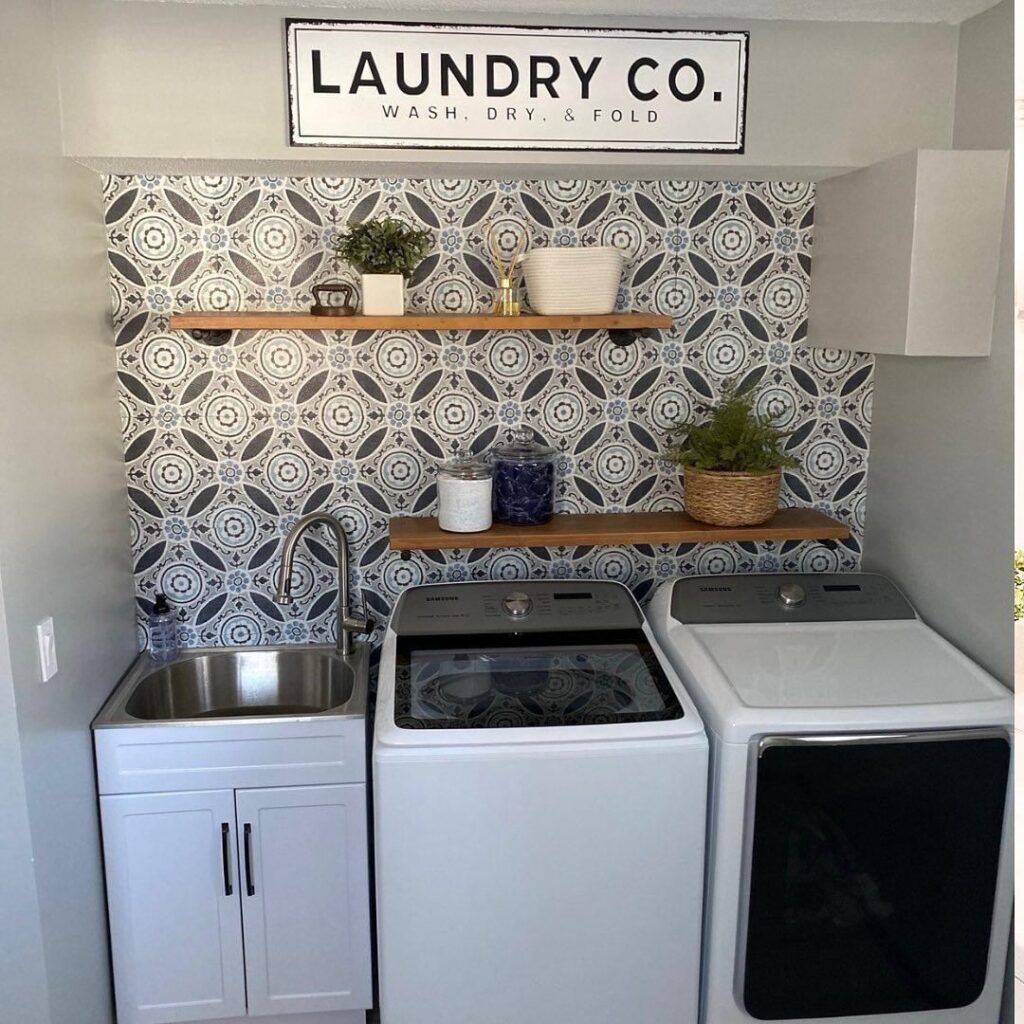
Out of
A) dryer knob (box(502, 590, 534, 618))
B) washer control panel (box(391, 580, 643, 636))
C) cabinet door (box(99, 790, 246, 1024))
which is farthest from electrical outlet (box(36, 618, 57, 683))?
dryer knob (box(502, 590, 534, 618))

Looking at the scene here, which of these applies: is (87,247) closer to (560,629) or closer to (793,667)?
(560,629)

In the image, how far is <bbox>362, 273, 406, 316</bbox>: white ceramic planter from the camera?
2334mm

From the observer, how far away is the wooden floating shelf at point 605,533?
2434mm

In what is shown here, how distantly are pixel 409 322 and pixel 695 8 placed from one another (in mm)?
905

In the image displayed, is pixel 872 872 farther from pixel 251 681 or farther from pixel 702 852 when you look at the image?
pixel 251 681

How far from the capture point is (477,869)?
2.05 metres

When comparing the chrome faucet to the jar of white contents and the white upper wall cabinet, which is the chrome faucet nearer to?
the jar of white contents

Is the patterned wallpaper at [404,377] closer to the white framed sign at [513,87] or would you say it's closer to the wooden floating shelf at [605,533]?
the wooden floating shelf at [605,533]

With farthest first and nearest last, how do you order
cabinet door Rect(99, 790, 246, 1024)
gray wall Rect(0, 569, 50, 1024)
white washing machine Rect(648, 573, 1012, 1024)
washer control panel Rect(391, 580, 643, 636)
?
washer control panel Rect(391, 580, 643, 636) → cabinet door Rect(99, 790, 246, 1024) → white washing machine Rect(648, 573, 1012, 1024) → gray wall Rect(0, 569, 50, 1024)

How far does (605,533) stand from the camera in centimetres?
249

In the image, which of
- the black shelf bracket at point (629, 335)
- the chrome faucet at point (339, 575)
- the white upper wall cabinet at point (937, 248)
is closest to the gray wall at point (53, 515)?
the chrome faucet at point (339, 575)

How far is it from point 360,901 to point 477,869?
0.42 meters

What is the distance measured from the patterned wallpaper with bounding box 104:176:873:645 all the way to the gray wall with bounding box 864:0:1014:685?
0.66 ft

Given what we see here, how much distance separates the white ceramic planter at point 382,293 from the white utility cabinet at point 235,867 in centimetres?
93
